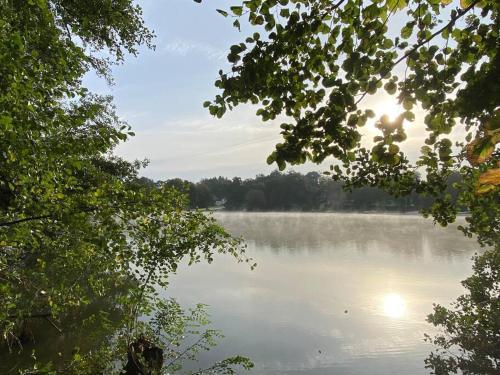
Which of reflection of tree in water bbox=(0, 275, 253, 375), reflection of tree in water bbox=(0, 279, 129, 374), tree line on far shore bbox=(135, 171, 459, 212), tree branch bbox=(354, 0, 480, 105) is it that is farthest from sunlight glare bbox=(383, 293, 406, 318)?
tree line on far shore bbox=(135, 171, 459, 212)

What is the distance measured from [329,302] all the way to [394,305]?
122 inches

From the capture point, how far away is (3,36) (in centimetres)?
310

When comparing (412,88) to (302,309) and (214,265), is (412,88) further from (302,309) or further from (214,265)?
(214,265)

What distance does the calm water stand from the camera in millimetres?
12984

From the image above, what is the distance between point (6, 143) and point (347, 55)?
2618mm

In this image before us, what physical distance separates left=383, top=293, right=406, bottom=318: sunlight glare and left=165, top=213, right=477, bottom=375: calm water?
0.05 m

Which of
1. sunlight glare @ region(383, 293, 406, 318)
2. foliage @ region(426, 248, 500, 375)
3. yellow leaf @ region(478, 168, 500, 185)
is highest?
yellow leaf @ region(478, 168, 500, 185)

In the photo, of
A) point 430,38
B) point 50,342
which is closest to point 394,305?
point 50,342

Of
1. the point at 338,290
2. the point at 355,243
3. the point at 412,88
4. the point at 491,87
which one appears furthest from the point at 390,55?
the point at 355,243

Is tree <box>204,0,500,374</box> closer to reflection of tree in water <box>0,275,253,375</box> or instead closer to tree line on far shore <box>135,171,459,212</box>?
reflection of tree in water <box>0,275,253,375</box>

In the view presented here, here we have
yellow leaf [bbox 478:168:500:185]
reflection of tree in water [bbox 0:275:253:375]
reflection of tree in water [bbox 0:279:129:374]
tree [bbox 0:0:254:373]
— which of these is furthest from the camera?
reflection of tree in water [bbox 0:279:129:374]

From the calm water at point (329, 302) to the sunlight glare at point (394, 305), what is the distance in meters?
0.05

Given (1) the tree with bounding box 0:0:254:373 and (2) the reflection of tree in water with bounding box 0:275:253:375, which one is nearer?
(1) the tree with bounding box 0:0:254:373

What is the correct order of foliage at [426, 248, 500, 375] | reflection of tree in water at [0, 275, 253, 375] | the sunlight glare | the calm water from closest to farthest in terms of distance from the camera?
reflection of tree in water at [0, 275, 253, 375] → foliage at [426, 248, 500, 375] → the calm water → the sunlight glare
